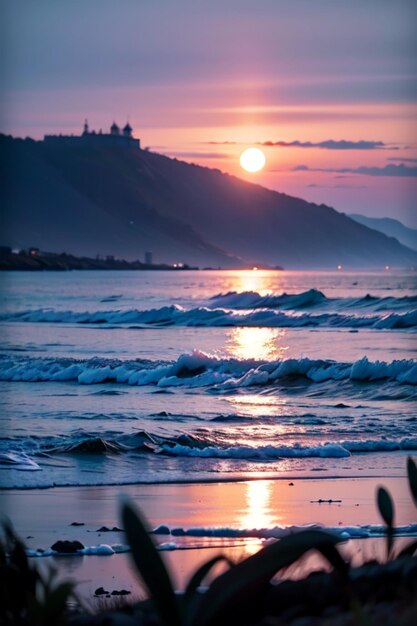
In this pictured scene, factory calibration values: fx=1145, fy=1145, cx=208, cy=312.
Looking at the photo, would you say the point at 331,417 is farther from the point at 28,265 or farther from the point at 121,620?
the point at 28,265

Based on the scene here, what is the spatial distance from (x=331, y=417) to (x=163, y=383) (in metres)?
5.12

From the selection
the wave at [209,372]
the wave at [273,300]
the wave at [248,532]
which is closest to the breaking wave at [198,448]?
the wave at [248,532]

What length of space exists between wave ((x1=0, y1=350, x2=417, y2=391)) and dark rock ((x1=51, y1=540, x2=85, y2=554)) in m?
A: 11.7

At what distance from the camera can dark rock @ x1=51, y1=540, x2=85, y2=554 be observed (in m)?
6.54

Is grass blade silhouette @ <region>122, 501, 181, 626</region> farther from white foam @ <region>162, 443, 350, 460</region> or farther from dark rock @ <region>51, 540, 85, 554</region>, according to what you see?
white foam @ <region>162, 443, 350, 460</region>

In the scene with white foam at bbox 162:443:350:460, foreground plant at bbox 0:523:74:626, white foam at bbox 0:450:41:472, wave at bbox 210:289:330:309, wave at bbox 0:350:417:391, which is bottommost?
white foam at bbox 0:450:41:472

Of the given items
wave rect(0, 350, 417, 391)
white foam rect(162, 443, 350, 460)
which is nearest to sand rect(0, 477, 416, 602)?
white foam rect(162, 443, 350, 460)

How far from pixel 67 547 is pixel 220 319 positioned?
31.7 m

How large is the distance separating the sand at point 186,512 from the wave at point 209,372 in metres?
9.38

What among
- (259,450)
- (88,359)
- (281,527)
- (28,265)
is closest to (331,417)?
(259,450)

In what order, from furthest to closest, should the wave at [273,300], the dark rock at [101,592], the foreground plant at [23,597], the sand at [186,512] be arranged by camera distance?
the wave at [273,300] < the sand at [186,512] < the dark rock at [101,592] < the foreground plant at [23,597]

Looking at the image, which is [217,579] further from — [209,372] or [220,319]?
[220,319]

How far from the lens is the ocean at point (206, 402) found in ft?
33.6

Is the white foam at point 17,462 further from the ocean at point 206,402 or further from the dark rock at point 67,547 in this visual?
the dark rock at point 67,547
